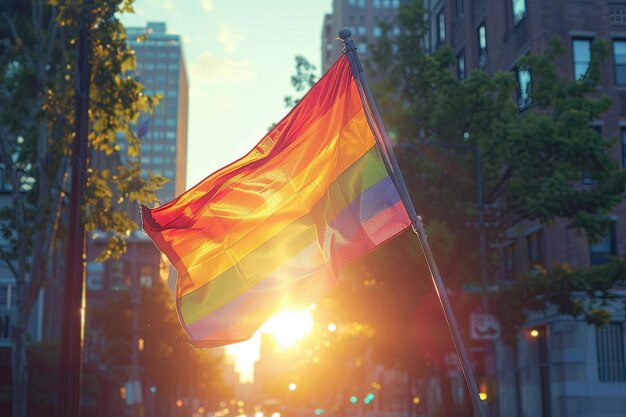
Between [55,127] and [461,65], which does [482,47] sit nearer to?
[461,65]

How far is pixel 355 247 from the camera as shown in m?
8.05

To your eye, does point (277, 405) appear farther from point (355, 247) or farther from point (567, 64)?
point (355, 247)

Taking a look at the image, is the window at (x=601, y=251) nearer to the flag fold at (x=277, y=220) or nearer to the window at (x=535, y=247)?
the window at (x=535, y=247)

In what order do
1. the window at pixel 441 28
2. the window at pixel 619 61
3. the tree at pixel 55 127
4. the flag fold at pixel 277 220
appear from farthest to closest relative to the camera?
the window at pixel 619 61 → the window at pixel 441 28 → the tree at pixel 55 127 → the flag fold at pixel 277 220

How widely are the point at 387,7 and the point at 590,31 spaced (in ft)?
427

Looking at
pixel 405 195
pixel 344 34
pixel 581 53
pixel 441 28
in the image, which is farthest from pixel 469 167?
pixel 344 34

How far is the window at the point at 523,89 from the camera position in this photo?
28631 mm

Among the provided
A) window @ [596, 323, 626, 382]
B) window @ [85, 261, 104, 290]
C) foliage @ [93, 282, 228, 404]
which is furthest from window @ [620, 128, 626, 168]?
window @ [85, 261, 104, 290]

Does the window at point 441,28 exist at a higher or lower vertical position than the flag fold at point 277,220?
higher

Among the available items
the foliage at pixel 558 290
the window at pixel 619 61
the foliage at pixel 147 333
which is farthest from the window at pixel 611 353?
the foliage at pixel 147 333

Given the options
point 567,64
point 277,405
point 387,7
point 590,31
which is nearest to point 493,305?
point 567,64

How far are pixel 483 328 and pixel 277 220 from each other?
19.2m

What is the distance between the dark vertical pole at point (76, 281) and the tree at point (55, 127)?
5448 millimetres

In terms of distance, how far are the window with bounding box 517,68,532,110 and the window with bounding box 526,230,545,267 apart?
10834 millimetres
